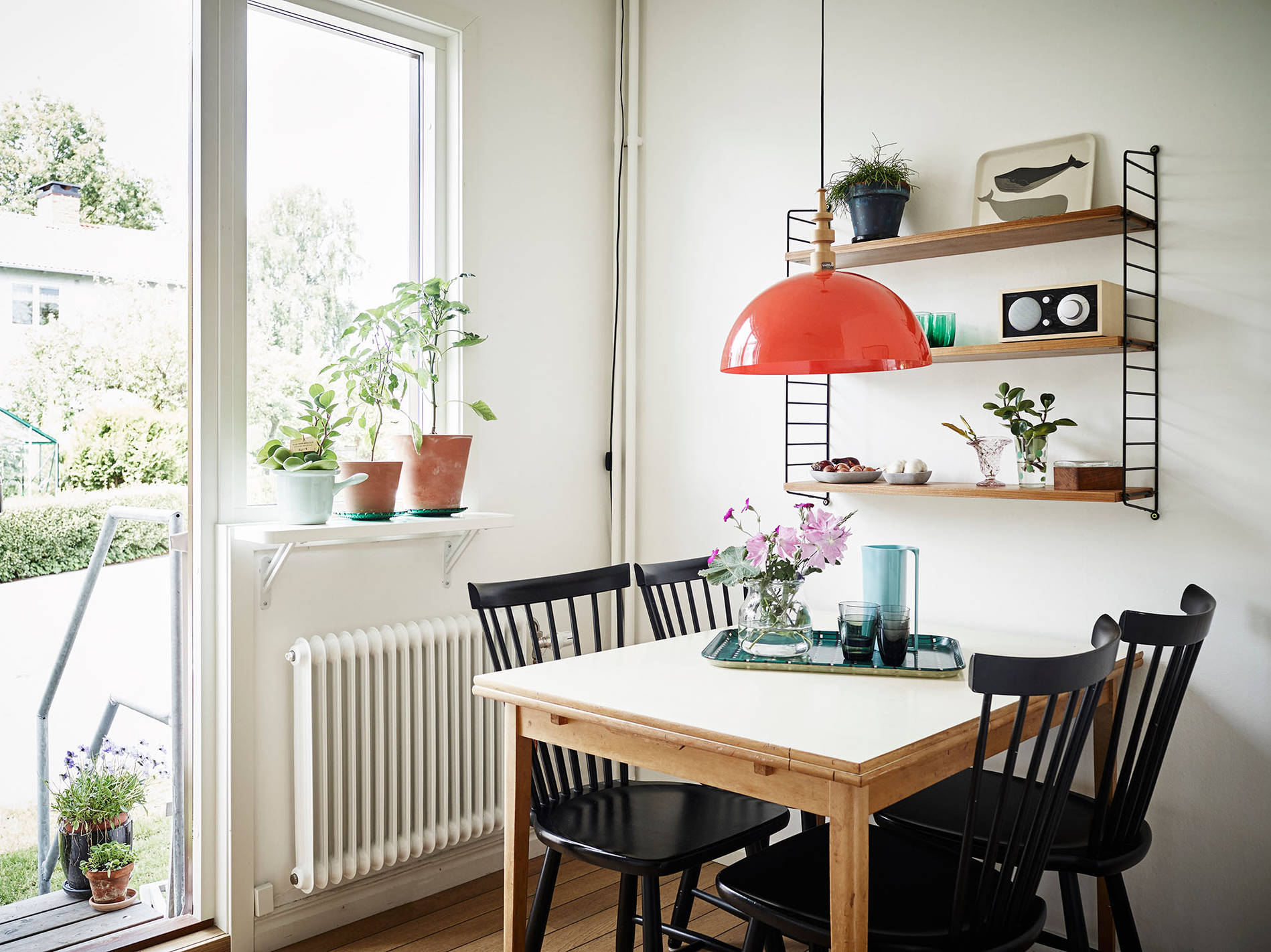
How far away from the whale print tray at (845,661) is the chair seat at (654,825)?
0.27 meters

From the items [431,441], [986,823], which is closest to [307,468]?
[431,441]

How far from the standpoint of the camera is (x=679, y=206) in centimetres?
325

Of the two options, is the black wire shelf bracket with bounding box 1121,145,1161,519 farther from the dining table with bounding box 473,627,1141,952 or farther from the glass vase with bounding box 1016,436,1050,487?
the dining table with bounding box 473,627,1141,952

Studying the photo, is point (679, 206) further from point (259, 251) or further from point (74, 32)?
point (74, 32)

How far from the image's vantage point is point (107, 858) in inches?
92.3

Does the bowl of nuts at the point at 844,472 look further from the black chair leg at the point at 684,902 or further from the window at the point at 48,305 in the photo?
the window at the point at 48,305

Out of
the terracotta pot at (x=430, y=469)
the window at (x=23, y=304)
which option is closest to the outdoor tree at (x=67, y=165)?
the window at (x=23, y=304)

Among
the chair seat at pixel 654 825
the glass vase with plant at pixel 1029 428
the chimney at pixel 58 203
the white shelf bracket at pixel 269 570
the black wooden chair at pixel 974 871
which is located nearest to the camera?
the black wooden chair at pixel 974 871

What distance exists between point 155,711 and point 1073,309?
2.35 m

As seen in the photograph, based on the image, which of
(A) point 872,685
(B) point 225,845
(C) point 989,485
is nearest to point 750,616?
(A) point 872,685

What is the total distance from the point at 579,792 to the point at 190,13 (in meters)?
2.05

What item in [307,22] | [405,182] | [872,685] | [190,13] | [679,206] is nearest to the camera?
[872,685]

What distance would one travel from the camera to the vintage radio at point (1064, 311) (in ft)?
7.24

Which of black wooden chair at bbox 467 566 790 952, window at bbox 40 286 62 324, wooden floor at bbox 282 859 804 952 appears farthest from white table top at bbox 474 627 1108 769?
window at bbox 40 286 62 324
